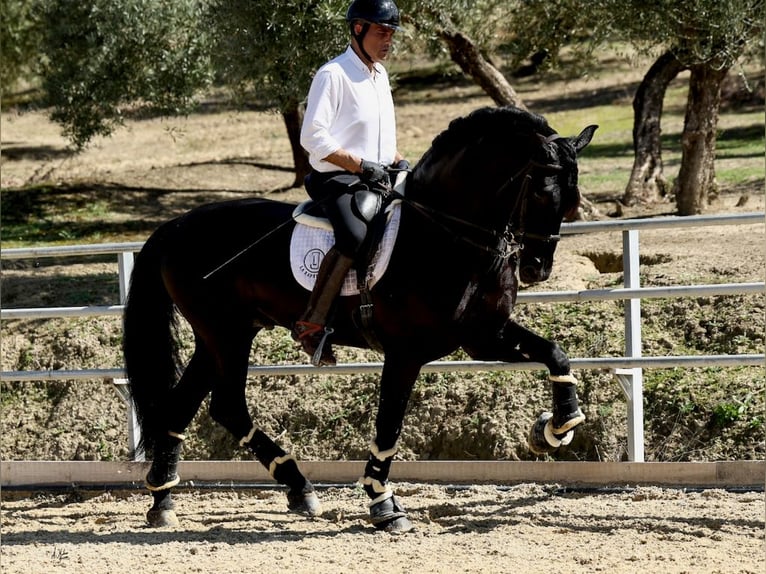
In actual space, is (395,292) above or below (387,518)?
above

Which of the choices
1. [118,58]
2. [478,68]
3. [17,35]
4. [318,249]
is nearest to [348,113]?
[318,249]

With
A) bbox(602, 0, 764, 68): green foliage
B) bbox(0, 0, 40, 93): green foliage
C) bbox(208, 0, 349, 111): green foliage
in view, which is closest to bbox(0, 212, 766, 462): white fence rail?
bbox(208, 0, 349, 111): green foliage

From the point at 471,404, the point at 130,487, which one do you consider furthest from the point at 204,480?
the point at 471,404

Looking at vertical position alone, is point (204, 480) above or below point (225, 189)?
below

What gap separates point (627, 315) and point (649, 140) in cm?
832

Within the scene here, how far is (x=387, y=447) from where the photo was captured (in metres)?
6.23

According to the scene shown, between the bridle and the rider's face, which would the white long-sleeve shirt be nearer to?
the rider's face

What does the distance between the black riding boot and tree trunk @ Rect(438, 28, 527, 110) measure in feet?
27.6

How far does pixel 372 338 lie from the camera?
6.14 m

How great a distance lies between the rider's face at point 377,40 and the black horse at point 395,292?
0.61 metres

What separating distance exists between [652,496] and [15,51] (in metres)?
16.1

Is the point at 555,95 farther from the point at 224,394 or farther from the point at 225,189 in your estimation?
the point at 224,394

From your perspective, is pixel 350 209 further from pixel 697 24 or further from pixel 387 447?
pixel 697 24

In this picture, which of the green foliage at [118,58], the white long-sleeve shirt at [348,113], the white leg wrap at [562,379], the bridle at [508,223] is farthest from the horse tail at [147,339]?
the green foliage at [118,58]
